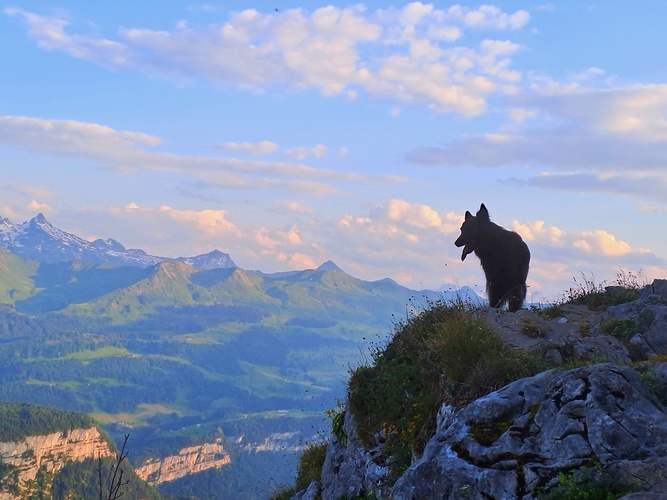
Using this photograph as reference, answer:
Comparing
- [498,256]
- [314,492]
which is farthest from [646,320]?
[314,492]

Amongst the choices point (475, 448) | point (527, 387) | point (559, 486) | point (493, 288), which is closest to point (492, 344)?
point (527, 387)

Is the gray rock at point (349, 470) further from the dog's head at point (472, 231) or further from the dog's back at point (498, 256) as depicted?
the dog's head at point (472, 231)

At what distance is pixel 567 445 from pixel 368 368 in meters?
6.53

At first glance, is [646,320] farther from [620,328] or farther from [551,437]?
[551,437]

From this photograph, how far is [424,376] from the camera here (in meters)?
11.9

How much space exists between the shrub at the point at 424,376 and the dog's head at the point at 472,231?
4.79 metres

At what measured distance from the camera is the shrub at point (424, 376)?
10.4 metres

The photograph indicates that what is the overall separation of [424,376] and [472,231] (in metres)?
7.68

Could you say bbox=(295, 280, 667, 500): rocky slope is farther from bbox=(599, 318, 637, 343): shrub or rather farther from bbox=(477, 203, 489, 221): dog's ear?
bbox=(477, 203, 489, 221): dog's ear

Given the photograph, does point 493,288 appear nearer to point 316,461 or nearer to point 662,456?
point 316,461

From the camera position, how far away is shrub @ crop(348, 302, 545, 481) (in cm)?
1037

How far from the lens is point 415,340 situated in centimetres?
1335

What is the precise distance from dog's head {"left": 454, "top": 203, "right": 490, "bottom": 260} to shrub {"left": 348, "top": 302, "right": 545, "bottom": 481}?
4794 mm

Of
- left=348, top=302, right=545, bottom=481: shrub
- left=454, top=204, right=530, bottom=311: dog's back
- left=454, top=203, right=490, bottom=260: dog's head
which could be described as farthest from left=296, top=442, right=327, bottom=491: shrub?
left=454, top=203, right=490, bottom=260: dog's head
